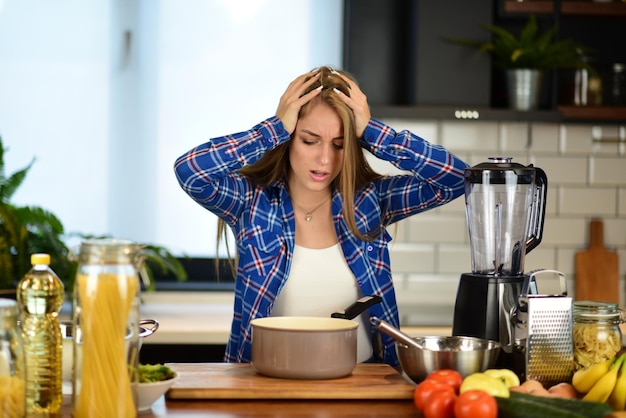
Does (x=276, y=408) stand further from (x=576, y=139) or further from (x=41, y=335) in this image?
(x=576, y=139)

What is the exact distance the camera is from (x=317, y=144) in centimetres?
217

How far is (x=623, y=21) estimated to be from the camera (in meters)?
3.59

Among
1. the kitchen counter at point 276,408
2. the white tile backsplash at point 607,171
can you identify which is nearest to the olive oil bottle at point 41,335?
the kitchen counter at point 276,408

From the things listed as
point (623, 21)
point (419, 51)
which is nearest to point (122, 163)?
point (419, 51)

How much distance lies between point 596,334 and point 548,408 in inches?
17.7

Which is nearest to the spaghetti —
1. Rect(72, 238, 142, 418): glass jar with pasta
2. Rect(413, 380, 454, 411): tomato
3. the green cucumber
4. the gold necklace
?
Rect(72, 238, 142, 418): glass jar with pasta

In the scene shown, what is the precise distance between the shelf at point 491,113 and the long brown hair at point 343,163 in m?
1.00

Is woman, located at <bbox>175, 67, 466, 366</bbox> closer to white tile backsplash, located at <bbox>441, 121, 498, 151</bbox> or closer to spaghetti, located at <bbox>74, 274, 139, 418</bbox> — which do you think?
spaghetti, located at <bbox>74, 274, 139, 418</bbox>

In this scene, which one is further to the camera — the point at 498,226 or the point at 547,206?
the point at 547,206

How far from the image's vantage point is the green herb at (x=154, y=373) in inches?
56.9

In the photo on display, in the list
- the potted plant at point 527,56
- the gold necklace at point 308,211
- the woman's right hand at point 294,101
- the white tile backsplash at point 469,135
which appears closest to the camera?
the woman's right hand at point 294,101

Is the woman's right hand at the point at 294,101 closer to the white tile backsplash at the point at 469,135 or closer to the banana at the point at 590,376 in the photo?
the banana at the point at 590,376

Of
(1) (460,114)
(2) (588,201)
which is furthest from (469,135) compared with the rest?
(2) (588,201)

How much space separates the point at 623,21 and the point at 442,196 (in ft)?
5.63
